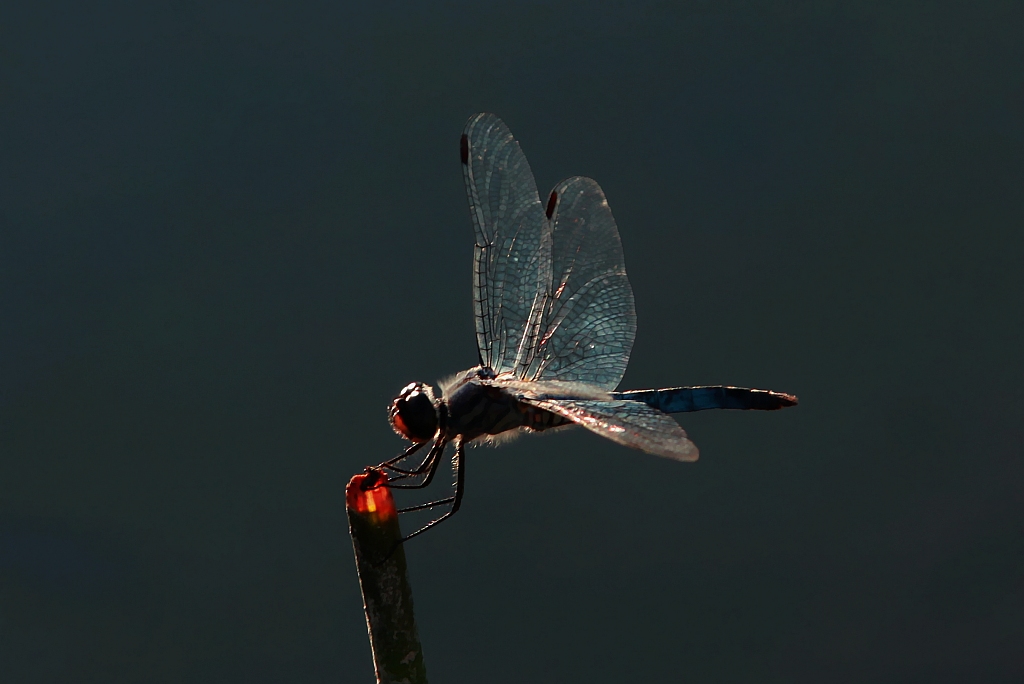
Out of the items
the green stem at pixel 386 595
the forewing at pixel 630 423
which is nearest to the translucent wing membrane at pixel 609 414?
the forewing at pixel 630 423

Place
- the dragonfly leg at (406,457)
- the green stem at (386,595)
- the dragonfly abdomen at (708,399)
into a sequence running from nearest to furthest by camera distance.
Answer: the green stem at (386,595)
the dragonfly leg at (406,457)
the dragonfly abdomen at (708,399)

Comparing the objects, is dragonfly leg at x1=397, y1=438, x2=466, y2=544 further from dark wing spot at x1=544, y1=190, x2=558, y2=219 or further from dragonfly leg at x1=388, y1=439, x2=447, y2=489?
dark wing spot at x1=544, y1=190, x2=558, y2=219

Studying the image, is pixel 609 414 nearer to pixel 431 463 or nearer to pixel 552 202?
pixel 431 463

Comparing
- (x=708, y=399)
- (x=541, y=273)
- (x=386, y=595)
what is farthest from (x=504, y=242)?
(x=386, y=595)

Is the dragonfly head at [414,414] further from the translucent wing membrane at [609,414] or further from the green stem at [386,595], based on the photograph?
the green stem at [386,595]

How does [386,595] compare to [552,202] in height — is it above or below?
below
